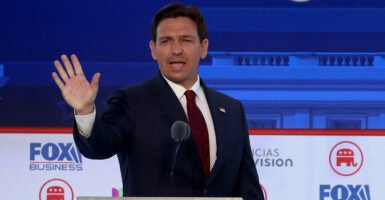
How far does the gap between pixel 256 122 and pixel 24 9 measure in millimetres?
1640

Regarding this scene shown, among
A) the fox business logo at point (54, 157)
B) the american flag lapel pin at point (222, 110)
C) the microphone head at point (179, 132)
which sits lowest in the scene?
the microphone head at point (179, 132)

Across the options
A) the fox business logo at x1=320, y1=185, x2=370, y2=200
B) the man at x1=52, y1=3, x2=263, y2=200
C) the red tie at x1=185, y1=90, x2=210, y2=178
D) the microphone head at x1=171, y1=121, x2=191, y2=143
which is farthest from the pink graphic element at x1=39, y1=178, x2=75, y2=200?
the microphone head at x1=171, y1=121, x2=191, y2=143

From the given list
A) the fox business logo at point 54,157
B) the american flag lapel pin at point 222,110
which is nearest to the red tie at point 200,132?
the american flag lapel pin at point 222,110

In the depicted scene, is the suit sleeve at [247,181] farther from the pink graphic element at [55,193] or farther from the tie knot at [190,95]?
the pink graphic element at [55,193]

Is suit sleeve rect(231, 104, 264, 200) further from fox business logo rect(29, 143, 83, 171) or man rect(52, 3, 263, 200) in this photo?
fox business logo rect(29, 143, 83, 171)

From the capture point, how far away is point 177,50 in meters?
2.77

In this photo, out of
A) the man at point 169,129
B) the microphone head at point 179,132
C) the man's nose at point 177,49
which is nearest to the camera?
the microphone head at point 179,132

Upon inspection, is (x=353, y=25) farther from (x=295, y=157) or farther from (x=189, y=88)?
(x=189, y=88)

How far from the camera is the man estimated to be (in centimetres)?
263

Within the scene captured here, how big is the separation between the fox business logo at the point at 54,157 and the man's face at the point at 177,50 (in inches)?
78.9

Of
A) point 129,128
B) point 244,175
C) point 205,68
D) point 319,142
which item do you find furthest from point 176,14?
point 319,142

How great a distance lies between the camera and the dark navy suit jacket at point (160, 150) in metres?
2.64

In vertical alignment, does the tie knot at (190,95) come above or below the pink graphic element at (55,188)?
above

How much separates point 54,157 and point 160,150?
2155mm
